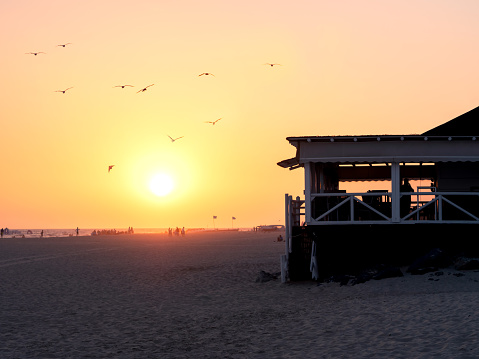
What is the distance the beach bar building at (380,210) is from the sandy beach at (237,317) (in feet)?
5.54

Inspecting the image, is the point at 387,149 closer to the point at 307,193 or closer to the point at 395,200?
the point at 395,200

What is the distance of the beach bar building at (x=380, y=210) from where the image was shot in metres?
22.5

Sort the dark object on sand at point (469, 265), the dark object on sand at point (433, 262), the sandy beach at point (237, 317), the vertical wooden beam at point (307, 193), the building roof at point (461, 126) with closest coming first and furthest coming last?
1. the sandy beach at point (237, 317)
2. the dark object on sand at point (469, 265)
3. the dark object on sand at point (433, 262)
4. the vertical wooden beam at point (307, 193)
5. the building roof at point (461, 126)

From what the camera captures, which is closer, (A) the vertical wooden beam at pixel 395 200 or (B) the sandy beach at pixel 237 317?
(B) the sandy beach at pixel 237 317

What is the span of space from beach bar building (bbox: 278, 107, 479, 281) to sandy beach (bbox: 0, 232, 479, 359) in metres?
1.69

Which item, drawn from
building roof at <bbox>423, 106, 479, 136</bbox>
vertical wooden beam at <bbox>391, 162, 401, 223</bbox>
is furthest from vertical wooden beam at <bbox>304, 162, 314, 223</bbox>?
building roof at <bbox>423, 106, 479, 136</bbox>

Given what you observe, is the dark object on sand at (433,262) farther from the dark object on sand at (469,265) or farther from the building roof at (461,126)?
the building roof at (461,126)

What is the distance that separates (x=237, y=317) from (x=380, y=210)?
8406mm

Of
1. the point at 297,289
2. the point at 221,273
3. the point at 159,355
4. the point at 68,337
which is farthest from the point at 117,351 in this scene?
the point at 221,273

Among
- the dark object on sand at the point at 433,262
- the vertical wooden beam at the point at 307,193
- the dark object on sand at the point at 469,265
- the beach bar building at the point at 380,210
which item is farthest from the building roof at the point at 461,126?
the dark object on sand at the point at 469,265

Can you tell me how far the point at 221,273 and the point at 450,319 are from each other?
1607 cm

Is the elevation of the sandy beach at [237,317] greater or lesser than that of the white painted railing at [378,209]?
lesser

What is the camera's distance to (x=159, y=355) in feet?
42.9

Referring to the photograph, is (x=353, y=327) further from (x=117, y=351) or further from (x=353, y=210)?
(x=353, y=210)
